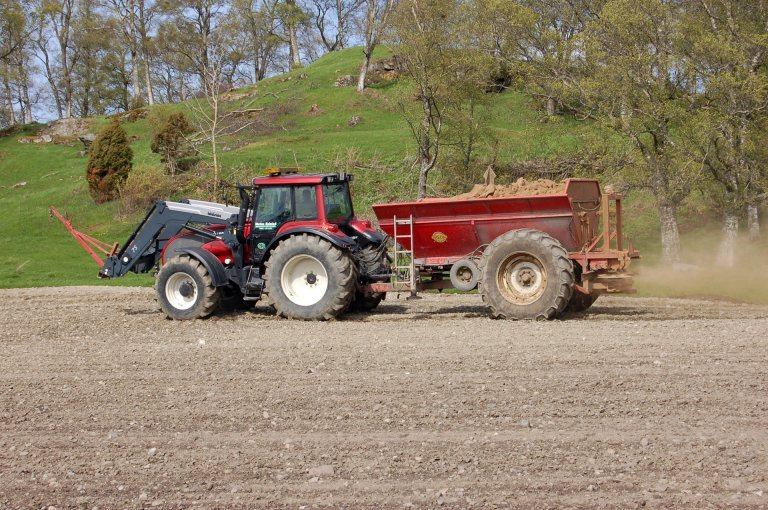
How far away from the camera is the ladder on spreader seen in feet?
44.2

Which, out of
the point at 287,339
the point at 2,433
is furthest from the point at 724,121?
the point at 2,433

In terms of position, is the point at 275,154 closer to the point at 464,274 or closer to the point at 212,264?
the point at 212,264

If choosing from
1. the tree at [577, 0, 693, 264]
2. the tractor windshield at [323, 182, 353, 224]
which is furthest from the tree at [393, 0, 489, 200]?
the tractor windshield at [323, 182, 353, 224]

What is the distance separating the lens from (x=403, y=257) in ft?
45.7

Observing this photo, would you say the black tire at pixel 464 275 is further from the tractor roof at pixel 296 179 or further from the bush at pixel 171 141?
the bush at pixel 171 141

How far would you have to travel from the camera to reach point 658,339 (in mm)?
10133

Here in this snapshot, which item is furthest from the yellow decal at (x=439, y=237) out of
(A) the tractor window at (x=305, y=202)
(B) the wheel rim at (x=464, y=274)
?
(A) the tractor window at (x=305, y=202)

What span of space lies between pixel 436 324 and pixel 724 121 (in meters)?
11.9

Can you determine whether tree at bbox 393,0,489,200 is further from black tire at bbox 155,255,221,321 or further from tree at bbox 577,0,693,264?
black tire at bbox 155,255,221,321

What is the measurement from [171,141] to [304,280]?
25.8 metres

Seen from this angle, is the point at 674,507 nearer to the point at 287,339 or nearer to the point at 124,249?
the point at 287,339

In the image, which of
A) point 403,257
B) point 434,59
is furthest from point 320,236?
point 434,59

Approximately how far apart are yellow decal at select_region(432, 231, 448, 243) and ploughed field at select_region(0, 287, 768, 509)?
245 centimetres

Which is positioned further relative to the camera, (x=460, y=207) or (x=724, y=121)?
(x=724, y=121)
